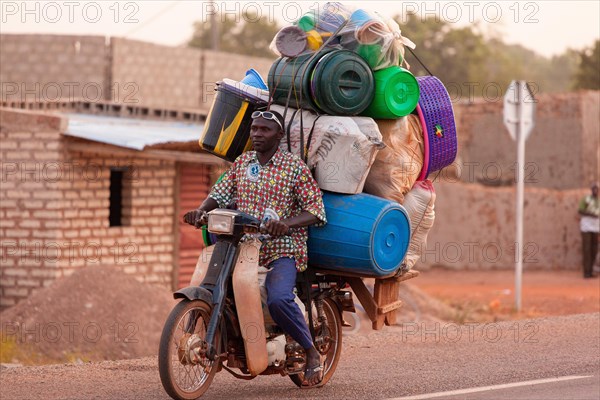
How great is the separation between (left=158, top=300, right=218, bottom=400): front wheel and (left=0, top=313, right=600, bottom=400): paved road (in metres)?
0.49

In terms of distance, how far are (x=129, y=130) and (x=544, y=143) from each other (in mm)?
13018

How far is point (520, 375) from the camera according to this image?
27.3ft

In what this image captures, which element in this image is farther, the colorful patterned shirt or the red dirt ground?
the red dirt ground

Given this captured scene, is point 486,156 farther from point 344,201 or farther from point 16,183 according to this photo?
point 344,201

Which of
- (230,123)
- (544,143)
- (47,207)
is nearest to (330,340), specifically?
(230,123)

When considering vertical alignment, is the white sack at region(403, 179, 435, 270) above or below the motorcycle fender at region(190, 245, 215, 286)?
above

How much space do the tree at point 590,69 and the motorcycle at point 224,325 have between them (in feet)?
117

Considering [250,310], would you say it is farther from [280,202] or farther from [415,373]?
[415,373]

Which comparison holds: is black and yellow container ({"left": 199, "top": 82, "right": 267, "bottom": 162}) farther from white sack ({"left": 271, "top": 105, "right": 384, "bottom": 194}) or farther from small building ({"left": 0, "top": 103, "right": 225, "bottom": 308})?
small building ({"left": 0, "top": 103, "right": 225, "bottom": 308})

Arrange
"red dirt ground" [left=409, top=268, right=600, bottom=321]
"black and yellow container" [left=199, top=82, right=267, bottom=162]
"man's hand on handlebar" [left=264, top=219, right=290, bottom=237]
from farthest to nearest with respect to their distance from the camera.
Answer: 1. "red dirt ground" [left=409, top=268, right=600, bottom=321]
2. "black and yellow container" [left=199, top=82, right=267, bottom=162]
3. "man's hand on handlebar" [left=264, top=219, right=290, bottom=237]

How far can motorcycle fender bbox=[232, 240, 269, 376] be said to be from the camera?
6.98 metres

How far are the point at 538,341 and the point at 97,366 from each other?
388 cm

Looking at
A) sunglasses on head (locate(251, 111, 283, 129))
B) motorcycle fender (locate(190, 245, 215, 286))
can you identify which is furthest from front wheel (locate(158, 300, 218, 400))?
sunglasses on head (locate(251, 111, 283, 129))

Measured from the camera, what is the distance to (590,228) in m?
21.4
